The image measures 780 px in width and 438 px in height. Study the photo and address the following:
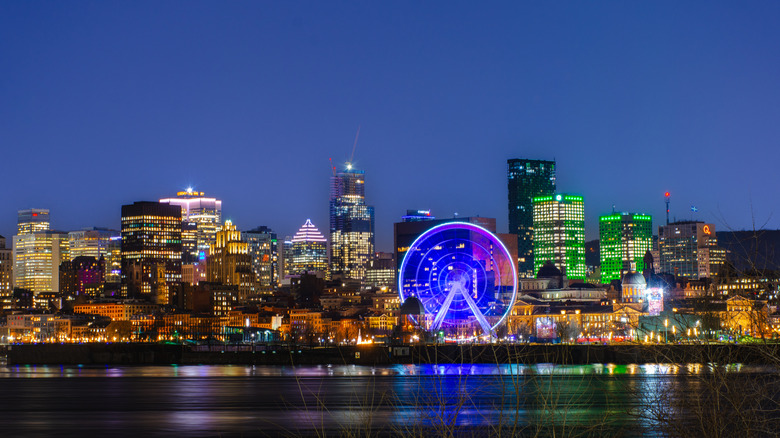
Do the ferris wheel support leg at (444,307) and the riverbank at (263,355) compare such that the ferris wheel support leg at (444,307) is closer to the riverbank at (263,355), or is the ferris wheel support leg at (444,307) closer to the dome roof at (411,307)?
the riverbank at (263,355)

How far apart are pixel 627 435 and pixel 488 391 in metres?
31.9

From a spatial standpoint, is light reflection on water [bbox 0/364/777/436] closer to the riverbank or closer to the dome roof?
the riverbank

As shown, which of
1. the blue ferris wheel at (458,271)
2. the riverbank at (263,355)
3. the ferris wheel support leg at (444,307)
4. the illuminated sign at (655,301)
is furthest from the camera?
the illuminated sign at (655,301)

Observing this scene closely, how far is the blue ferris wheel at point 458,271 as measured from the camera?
406ft

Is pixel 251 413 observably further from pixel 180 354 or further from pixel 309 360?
pixel 180 354

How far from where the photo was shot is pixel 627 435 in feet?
157

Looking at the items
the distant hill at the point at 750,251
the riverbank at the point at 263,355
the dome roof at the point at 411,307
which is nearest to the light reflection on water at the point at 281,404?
the distant hill at the point at 750,251

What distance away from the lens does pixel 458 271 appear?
125 m

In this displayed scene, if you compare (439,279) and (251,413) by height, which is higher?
(439,279)

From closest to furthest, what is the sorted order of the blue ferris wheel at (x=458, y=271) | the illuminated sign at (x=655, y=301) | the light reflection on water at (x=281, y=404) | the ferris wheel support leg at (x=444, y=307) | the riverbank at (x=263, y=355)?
1. the light reflection on water at (x=281, y=404)
2. the blue ferris wheel at (x=458, y=271)
3. the ferris wheel support leg at (x=444, y=307)
4. the riverbank at (x=263, y=355)
5. the illuminated sign at (x=655, y=301)

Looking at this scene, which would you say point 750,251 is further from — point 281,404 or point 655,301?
point 655,301

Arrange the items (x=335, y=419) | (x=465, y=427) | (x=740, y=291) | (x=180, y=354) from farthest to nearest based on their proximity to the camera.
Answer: (x=740, y=291) → (x=180, y=354) → (x=335, y=419) → (x=465, y=427)

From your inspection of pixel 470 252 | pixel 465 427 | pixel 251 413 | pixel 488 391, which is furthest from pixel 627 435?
pixel 470 252

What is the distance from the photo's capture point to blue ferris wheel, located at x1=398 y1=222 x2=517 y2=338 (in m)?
124
